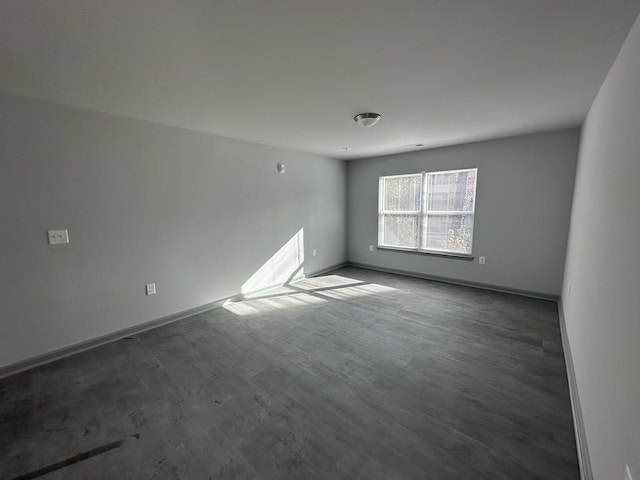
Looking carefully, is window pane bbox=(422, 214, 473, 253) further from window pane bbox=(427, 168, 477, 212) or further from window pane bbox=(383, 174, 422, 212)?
window pane bbox=(383, 174, 422, 212)

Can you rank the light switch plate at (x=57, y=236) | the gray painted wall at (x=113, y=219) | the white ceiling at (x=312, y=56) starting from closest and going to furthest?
1. the white ceiling at (x=312, y=56)
2. the gray painted wall at (x=113, y=219)
3. the light switch plate at (x=57, y=236)

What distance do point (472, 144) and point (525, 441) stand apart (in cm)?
387

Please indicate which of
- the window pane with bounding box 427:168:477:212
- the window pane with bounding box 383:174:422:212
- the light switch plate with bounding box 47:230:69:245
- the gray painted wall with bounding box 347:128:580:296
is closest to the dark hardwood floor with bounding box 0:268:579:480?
the gray painted wall with bounding box 347:128:580:296

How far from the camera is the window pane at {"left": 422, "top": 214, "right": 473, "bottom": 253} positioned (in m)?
4.30

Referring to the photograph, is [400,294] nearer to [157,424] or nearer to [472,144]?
[472,144]

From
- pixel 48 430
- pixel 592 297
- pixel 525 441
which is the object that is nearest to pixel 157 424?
pixel 48 430

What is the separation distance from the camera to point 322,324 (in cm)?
308

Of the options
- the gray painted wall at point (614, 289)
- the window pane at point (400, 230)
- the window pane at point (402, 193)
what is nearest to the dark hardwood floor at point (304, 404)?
the gray painted wall at point (614, 289)

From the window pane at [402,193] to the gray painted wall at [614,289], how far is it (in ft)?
9.27

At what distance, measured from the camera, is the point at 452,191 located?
4.39 metres

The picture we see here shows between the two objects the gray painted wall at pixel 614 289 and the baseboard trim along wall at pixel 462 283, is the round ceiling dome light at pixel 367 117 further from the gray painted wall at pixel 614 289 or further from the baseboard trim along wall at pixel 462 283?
the baseboard trim along wall at pixel 462 283

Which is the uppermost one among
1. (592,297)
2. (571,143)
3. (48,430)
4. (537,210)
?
(571,143)

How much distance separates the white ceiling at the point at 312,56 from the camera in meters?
1.23

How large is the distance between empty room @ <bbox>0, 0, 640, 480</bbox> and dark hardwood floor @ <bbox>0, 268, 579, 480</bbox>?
0.02m
